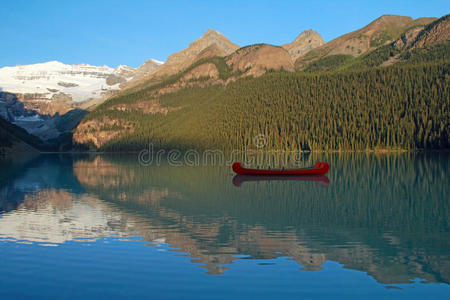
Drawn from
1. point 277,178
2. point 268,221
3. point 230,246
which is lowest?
point 230,246

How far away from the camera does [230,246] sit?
26609 millimetres

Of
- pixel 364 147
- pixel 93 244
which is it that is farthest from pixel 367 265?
pixel 364 147

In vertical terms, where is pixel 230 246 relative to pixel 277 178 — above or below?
below

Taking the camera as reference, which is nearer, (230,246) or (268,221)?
(230,246)

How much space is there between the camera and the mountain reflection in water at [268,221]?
24.1 metres

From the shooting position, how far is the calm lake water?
1955cm


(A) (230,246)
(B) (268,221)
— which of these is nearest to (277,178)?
(B) (268,221)

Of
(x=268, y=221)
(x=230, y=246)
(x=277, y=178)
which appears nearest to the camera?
(x=230, y=246)

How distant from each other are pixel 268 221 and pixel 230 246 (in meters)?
8.60

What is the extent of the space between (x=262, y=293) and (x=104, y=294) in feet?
23.8

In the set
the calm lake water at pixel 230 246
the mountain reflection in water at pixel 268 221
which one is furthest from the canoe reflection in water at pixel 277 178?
the calm lake water at pixel 230 246

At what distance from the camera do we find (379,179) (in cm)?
6531

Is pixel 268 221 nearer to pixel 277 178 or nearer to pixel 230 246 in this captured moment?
pixel 230 246

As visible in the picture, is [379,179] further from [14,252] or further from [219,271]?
[14,252]
